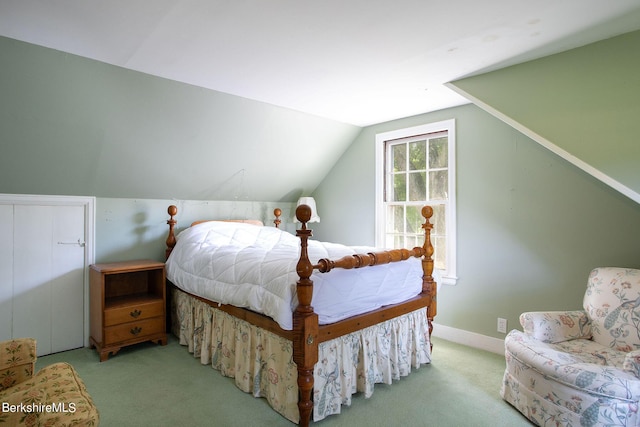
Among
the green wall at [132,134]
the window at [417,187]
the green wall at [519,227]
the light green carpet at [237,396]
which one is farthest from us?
the window at [417,187]

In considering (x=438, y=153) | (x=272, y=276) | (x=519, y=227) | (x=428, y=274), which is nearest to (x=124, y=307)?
(x=272, y=276)

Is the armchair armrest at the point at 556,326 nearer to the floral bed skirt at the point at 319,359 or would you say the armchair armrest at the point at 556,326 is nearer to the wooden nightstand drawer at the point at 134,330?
the floral bed skirt at the point at 319,359

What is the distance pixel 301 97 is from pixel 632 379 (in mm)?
2957

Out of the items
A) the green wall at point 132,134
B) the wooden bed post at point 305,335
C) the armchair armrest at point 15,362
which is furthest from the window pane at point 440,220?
the armchair armrest at point 15,362

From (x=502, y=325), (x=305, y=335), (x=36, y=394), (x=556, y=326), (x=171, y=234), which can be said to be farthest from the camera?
(x=171, y=234)

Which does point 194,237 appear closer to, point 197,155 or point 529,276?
point 197,155

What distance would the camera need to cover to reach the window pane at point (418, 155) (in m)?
3.80

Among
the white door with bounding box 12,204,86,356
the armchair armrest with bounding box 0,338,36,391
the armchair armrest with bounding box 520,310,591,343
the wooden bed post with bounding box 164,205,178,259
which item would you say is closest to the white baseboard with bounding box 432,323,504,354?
the armchair armrest with bounding box 520,310,591,343

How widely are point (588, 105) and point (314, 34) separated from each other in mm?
1713

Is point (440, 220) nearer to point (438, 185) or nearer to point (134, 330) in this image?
point (438, 185)

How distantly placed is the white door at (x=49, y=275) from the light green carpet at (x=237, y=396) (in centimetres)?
24

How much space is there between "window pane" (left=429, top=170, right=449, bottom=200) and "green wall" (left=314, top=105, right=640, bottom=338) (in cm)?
18

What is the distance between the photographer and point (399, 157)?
4047 mm

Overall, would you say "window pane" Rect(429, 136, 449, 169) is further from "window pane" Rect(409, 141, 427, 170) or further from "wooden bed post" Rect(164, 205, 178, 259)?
"wooden bed post" Rect(164, 205, 178, 259)
